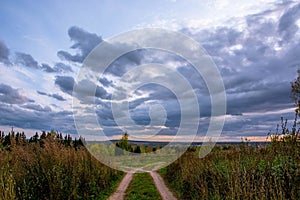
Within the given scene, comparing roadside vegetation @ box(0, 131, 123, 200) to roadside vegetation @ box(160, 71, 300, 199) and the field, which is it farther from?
roadside vegetation @ box(160, 71, 300, 199)

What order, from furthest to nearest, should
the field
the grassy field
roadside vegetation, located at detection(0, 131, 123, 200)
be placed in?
roadside vegetation, located at detection(0, 131, 123, 200)
the field
the grassy field

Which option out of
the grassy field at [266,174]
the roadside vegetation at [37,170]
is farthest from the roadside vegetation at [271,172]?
the roadside vegetation at [37,170]

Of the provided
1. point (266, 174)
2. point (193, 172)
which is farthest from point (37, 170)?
point (193, 172)

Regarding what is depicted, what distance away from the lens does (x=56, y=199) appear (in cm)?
972

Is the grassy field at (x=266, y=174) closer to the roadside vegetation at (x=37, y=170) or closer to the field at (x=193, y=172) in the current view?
the field at (x=193, y=172)

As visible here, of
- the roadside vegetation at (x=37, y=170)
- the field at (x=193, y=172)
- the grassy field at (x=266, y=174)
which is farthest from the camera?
the roadside vegetation at (x=37, y=170)

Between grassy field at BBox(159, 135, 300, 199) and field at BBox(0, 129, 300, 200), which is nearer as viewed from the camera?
grassy field at BBox(159, 135, 300, 199)

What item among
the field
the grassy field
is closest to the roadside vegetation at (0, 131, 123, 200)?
the field

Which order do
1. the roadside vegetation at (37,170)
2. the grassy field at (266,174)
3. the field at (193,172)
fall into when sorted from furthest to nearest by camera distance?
the roadside vegetation at (37,170)
the field at (193,172)
the grassy field at (266,174)

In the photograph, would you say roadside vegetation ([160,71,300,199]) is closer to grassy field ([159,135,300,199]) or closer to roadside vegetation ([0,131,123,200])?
grassy field ([159,135,300,199])

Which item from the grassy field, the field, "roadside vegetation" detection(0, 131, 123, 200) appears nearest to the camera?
the grassy field

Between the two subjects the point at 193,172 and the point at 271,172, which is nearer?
the point at 271,172

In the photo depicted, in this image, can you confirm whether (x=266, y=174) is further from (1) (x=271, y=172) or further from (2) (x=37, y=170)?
(2) (x=37, y=170)

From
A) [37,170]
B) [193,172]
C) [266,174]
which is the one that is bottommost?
[193,172]
